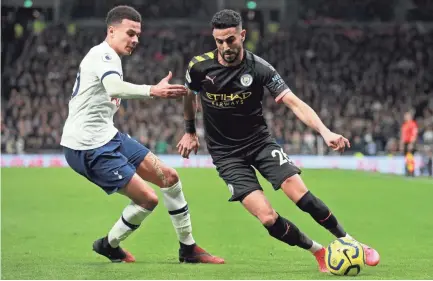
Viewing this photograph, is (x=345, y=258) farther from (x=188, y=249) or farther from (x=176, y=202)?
(x=176, y=202)

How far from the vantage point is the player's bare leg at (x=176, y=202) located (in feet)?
26.4

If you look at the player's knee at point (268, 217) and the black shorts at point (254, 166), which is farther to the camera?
the black shorts at point (254, 166)

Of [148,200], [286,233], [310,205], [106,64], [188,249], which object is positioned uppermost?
[106,64]

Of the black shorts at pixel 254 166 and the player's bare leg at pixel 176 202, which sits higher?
the black shorts at pixel 254 166

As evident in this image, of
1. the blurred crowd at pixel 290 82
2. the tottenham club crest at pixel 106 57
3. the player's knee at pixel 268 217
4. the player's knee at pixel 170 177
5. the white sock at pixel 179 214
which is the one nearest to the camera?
the player's knee at pixel 268 217

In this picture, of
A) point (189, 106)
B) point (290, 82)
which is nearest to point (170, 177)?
point (189, 106)

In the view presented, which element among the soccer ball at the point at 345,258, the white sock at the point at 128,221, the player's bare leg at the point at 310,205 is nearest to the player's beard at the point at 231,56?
the player's bare leg at the point at 310,205

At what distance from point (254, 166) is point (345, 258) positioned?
129 centimetres

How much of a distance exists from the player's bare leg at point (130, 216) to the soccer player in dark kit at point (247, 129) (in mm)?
533

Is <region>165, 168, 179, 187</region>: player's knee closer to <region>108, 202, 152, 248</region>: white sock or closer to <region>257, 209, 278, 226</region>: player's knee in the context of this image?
<region>108, 202, 152, 248</region>: white sock

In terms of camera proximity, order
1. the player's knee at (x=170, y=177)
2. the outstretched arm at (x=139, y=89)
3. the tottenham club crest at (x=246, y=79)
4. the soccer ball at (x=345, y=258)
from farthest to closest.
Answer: the player's knee at (x=170, y=177)
the tottenham club crest at (x=246, y=79)
the soccer ball at (x=345, y=258)
the outstretched arm at (x=139, y=89)

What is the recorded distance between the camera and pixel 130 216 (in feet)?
26.5

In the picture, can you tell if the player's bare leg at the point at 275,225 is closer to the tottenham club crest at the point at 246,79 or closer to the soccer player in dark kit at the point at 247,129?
the soccer player in dark kit at the point at 247,129

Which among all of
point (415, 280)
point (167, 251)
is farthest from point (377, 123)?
point (415, 280)
